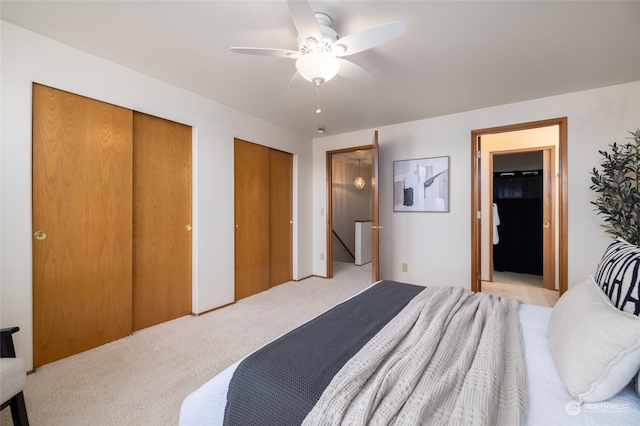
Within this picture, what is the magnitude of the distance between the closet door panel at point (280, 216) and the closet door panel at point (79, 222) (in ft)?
6.03

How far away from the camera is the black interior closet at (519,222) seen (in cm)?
455

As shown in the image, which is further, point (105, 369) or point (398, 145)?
point (398, 145)

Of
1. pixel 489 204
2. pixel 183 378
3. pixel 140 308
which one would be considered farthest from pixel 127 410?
pixel 489 204

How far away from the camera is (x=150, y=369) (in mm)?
1918

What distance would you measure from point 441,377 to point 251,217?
3.03 metres

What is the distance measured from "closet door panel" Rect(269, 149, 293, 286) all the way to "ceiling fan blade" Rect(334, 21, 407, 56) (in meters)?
2.46

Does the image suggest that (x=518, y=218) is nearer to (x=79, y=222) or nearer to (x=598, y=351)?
(x=598, y=351)

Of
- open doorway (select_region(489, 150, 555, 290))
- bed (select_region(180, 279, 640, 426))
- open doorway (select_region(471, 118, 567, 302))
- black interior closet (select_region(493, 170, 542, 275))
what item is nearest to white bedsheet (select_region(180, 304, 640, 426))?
bed (select_region(180, 279, 640, 426))

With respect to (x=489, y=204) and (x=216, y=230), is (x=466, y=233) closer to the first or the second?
(x=489, y=204)

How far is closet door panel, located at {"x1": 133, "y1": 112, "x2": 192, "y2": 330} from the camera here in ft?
8.27

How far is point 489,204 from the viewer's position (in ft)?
13.1

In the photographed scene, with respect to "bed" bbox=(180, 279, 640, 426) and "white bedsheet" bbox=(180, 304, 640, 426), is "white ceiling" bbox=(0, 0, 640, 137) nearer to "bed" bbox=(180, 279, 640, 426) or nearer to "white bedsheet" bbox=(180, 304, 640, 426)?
"bed" bbox=(180, 279, 640, 426)

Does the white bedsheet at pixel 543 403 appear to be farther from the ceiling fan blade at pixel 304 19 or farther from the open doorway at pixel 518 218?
the open doorway at pixel 518 218

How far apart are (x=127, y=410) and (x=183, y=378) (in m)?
0.33
